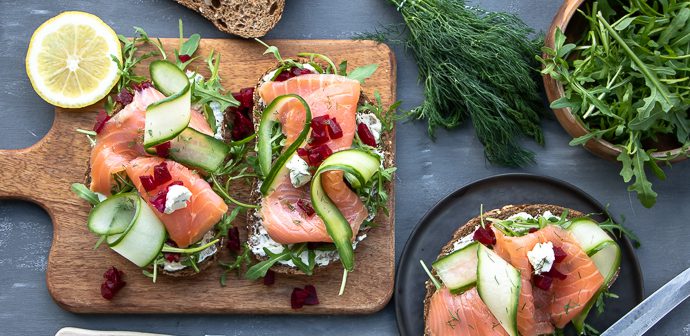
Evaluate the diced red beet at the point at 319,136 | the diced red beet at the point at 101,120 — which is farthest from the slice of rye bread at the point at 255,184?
the diced red beet at the point at 101,120

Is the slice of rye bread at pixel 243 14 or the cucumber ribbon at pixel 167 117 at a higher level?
the slice of rye bread at pixel 243 14

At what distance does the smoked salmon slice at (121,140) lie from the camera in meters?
3.30

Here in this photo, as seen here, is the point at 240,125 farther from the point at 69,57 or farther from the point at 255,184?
the point at 69,57

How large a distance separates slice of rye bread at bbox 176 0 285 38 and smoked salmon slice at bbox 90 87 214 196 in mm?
536

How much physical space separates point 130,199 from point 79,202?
0.52 m

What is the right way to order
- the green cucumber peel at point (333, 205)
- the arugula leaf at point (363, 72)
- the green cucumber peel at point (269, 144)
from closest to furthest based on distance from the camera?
1. the green cucumber peel at point (333, 205)
2. the green cucumber peel at point (269, 144)
3. the arugula leaf at point (363, 72)

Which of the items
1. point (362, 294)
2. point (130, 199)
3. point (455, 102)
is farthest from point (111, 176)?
point (455, 102)

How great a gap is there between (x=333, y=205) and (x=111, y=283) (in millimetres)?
1213

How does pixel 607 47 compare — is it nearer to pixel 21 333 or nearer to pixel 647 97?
pixel 647 97

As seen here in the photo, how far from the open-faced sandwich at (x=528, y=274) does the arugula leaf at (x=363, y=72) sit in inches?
35.0

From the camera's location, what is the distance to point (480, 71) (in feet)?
11.8

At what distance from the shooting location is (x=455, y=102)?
145 inches

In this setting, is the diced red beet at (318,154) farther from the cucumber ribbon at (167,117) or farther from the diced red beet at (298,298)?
the diced red beet at (298,298)

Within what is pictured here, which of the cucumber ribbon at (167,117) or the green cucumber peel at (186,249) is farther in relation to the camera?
the green cucumber peel at (186,249)
